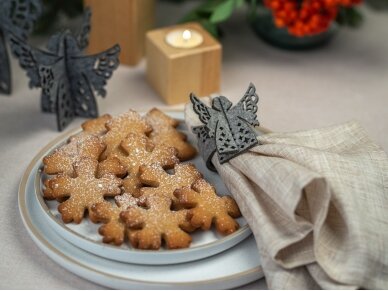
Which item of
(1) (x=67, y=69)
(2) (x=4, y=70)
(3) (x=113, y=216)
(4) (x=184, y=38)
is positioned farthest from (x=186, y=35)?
(3) (x=113, y=216)

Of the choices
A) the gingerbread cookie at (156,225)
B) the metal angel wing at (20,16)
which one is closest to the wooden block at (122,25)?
the metal angel wing at (20,16)

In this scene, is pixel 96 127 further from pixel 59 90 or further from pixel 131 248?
pixel 131 248

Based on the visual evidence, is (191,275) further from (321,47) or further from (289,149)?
(321,47)

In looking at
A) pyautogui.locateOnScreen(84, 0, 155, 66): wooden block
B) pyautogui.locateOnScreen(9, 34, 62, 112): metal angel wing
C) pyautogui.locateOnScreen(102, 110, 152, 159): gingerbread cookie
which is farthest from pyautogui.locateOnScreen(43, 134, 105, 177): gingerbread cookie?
pyautogui.locateOnScreen(84, 0, 155, 66): wooden block

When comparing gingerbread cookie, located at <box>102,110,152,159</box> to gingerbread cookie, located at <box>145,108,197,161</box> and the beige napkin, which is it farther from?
the beige napkin

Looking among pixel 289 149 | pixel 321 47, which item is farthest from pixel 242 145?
pixel 321 47
